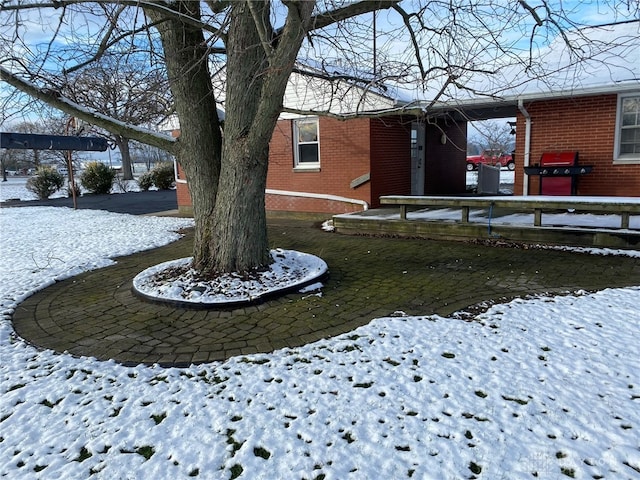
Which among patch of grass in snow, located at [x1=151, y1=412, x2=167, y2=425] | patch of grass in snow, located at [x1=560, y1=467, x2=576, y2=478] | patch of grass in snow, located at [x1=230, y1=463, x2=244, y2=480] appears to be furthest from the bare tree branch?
patch of grass in snow, located at [x1=560, y1=467, x2=576, y2=478]

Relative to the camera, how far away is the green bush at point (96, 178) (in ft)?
88.2

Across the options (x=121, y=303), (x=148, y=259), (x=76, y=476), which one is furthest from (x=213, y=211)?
(x=76, y=476)

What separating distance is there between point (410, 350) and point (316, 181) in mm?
8845

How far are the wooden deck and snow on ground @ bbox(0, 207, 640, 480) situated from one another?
316 centimetres

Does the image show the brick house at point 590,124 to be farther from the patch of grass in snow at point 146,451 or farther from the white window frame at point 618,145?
the patch of grass in snow at point 146,451

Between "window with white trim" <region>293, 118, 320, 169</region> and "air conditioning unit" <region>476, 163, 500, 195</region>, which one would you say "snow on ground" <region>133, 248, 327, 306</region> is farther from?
"air conditioning unit" <region>476, 163, 500, 195</region>

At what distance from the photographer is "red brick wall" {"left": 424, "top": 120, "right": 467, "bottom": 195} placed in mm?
13867

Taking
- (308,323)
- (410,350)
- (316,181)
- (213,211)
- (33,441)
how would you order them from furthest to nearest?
(316,181)
(213,211)
(308,323)
(410,350)
(33,441)

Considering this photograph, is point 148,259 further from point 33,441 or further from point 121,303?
point 33,441

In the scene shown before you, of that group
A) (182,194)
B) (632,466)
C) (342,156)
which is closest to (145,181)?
(182,194)

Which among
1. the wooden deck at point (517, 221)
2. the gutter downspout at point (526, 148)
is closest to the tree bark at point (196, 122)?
the wooden deck at point (517, 221)

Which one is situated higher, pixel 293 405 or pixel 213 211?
pixel 213 211

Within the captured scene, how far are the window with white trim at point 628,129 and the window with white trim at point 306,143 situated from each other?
690cm

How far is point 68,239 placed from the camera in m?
10.6
